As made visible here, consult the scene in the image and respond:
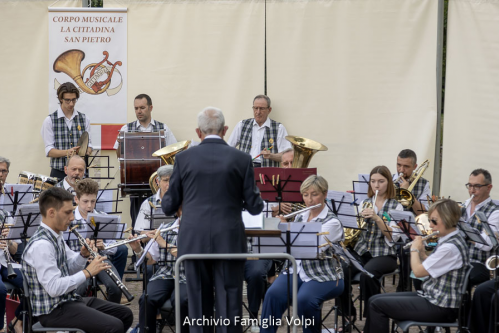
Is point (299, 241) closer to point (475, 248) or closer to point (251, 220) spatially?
point (251, 220)

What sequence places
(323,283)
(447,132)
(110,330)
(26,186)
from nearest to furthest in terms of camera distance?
(110,330) → (323,283) → (26,186) → (447,132)

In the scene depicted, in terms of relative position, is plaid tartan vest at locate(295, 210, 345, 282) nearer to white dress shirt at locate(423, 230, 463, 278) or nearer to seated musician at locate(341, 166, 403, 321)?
seated musician at locate(341, 166, 403, 321)

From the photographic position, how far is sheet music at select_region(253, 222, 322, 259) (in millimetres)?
5203

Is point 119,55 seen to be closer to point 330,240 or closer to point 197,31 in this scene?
point 197,31

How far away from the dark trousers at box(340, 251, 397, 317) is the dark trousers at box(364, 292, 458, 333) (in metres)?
0.53

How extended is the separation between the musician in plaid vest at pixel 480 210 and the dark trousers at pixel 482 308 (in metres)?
0.54

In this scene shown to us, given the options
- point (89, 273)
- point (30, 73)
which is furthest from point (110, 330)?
point (30, 73)

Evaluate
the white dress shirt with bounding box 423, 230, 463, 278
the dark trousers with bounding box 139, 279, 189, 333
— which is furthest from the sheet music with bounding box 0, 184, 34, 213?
the white dress shirt with bounding box 423, 230, 463, 278

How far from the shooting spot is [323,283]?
18.3 ft

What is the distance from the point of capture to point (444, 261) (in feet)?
16.1

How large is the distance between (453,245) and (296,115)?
4.64 metres

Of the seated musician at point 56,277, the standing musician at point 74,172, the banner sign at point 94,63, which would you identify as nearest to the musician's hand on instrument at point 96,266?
the seated musician at point 56,277

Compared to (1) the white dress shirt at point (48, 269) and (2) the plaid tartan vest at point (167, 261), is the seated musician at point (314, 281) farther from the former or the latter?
(1) the white dress shirt at point (48, 269)

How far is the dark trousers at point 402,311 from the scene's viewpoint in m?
4.97
